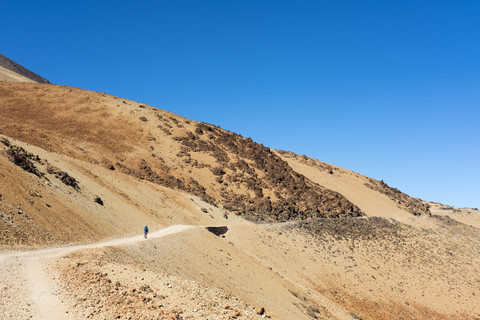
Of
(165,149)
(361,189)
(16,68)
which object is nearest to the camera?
(165,149)

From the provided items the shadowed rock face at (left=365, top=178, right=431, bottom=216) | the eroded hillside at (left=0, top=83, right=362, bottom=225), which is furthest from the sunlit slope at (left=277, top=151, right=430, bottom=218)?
the eroded hillside at (left=0, top=83, right=362, bottom=225)

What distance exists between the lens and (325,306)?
88.9ft

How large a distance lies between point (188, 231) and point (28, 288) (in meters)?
16.2

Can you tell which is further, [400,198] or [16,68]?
[16,68]

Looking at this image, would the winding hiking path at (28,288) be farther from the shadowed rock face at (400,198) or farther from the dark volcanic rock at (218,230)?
the shadowed rock face at (400,198)

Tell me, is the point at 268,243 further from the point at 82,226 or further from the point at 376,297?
the point at 82,226

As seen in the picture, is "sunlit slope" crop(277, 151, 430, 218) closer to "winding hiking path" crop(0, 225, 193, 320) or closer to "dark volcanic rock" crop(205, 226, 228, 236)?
"dark volcanic rock" crop(205, 226, 228, 236)

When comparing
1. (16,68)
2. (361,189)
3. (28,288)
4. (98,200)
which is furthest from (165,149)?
(16,68)

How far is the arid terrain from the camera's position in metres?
13.9

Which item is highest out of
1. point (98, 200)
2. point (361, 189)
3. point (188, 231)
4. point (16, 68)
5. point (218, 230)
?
point (16, 68)

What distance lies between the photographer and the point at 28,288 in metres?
13.2

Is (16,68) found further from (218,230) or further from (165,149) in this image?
(218,230)

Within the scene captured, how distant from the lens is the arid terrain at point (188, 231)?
13906 mm

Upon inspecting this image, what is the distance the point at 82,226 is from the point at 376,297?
28119 millimetres
